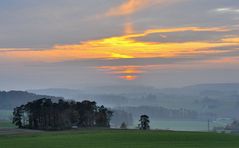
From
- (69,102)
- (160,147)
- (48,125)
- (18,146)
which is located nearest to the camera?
(160,147)

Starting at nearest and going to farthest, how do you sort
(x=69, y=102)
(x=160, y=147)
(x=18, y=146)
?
(x=160, y=147) → (x=18, y=146) → (x=69, y=102)

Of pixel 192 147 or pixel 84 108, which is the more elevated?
pixel 84 108

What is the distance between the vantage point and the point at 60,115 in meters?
108

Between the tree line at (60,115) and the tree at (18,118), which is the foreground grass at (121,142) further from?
the tree at (18,118)

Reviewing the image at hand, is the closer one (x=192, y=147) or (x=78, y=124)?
(x=192, y=147)

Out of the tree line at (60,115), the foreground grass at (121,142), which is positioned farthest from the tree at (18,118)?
the foreground grass at (121,142)

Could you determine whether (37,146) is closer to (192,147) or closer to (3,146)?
(3,146)

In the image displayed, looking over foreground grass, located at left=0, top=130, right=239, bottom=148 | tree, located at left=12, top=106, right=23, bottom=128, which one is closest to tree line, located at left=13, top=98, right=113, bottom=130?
tree, located at left=12, top=106, right=23, bottom=128

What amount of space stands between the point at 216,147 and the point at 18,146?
24.3 meters

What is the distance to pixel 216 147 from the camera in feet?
174

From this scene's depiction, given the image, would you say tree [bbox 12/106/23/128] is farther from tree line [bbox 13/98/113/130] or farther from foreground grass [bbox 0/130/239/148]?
foreground grass [bbox 0/130/239/148]

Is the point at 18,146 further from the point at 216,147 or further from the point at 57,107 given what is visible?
the point at 57,107

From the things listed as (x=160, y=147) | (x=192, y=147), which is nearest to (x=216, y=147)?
(x=192, y=147)

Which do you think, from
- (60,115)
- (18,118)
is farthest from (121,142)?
(18,118)
